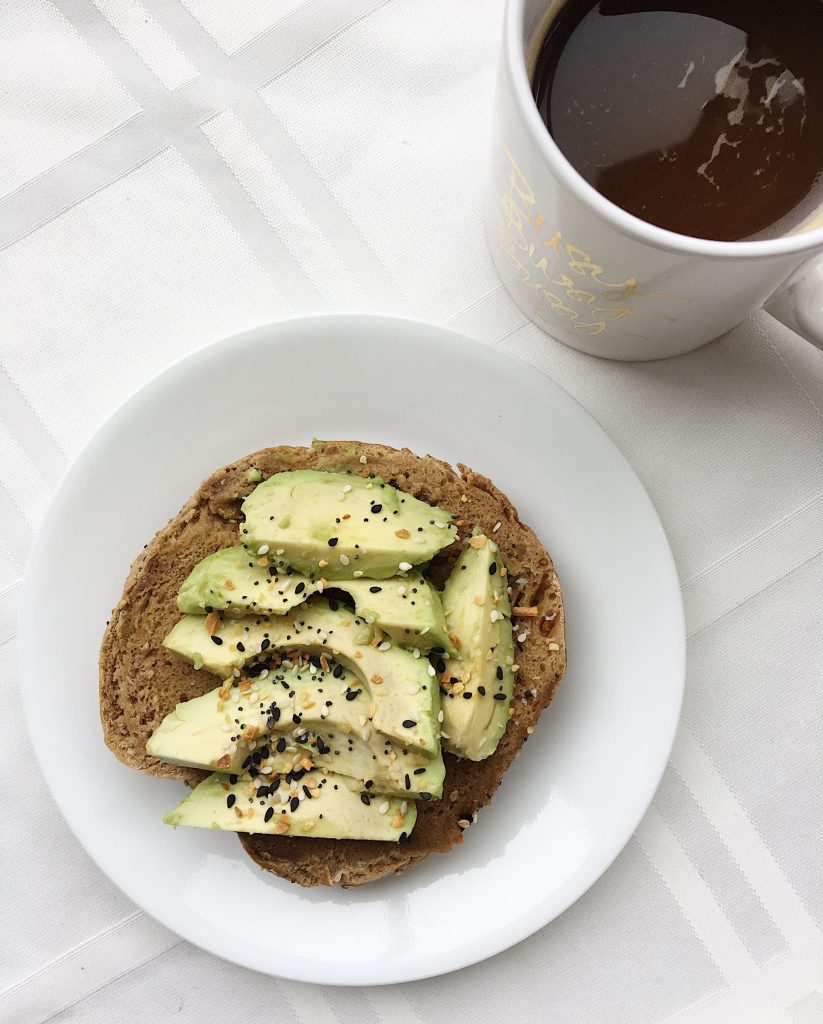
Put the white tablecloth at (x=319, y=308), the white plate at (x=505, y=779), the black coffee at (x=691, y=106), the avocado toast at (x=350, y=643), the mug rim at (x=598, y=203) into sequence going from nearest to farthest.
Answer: the mug rim at (x=598, y=203) → the black coffee at (x=691, y=106) → the avocado toast at (x=350, y=643) → the white plate at (x=505, y=779) → the white tablecloth at (x=319, y=308)

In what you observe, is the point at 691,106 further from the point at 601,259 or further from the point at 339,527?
the point at 339,527

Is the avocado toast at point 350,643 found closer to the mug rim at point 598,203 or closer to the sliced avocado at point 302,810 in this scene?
the sliced avocado at point 302,810

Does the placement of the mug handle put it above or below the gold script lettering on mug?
below

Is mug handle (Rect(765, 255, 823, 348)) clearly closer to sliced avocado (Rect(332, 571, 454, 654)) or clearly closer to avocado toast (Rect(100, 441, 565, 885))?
avocado toast (Rect(100, 441, 565, 885))

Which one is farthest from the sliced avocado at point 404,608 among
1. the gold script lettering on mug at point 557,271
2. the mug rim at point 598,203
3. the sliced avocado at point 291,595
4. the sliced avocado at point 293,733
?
the mug rim at point 598,203

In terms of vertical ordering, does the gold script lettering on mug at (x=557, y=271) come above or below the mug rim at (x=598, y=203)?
below

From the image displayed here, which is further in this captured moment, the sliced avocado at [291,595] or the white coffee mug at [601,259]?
the sliced avocado at [291,595]

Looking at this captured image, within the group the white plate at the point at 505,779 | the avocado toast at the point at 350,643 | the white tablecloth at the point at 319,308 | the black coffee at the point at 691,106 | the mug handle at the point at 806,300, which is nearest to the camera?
the black coffee at the point at 691,106

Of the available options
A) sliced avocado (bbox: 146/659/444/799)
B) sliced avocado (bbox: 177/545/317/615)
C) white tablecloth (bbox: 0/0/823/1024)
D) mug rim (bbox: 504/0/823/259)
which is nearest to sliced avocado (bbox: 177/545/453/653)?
sliced avocado (bbox: 177/545/317/615)
